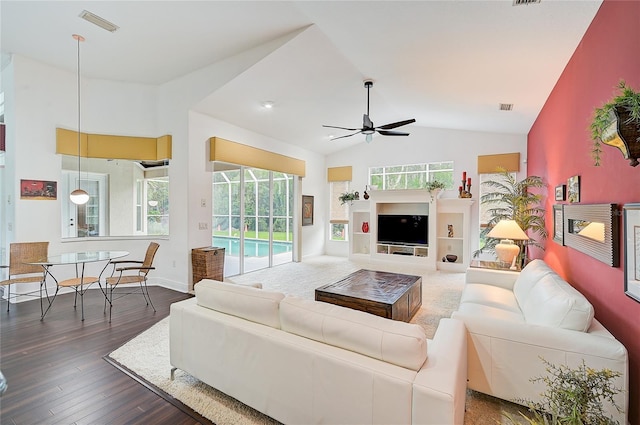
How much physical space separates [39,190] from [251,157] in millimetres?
3334

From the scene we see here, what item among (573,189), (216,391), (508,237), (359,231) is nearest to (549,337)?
(573,189)

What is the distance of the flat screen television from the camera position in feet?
22.4

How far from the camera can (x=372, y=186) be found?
752cm

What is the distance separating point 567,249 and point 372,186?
4722 millimetres

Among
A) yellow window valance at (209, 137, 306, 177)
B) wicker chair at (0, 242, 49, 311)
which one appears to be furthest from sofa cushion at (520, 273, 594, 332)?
wicker chair at (0, 242, 49, 311)

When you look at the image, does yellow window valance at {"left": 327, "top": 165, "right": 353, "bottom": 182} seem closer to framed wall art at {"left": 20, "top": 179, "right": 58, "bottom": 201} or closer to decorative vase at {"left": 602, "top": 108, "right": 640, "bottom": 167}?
framed wall art at {"left": 20, "top": 179, "right": 58, "bottom": 201}

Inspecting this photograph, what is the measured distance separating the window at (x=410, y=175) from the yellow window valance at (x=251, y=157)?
2.02 metres

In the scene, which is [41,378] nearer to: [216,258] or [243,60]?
[216,258]

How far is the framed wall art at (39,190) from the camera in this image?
169 inches

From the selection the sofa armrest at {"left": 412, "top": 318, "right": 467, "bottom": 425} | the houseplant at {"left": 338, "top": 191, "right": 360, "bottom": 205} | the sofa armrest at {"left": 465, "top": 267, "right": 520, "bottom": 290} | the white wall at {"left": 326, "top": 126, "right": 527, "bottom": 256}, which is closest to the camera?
the sofa armrest at {"left": 412, "top": 318, "right": 467, "bottom": 425}

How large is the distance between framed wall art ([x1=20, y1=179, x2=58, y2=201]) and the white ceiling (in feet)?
5.95

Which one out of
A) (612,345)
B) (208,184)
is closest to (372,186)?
(208,184)

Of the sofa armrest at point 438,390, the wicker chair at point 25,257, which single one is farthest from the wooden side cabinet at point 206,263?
the sofa armrest at point 438,390

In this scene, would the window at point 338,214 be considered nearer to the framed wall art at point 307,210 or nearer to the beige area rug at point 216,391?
the framed wall art at point 307,210
